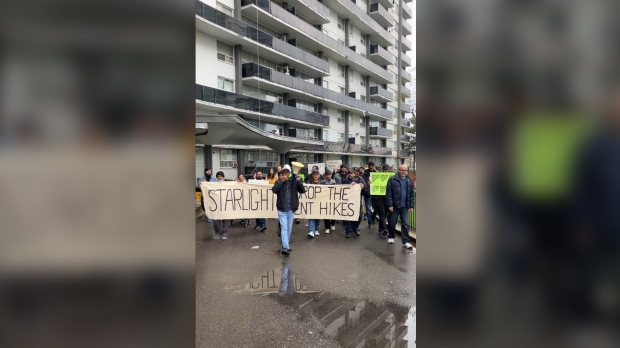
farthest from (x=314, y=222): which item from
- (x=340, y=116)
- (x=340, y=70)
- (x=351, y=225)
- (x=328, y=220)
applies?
(x=340, y=70)

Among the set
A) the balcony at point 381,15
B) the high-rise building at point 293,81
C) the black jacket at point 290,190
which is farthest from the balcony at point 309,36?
the black jacket at point 290,190

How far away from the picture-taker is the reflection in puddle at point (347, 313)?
3785 mm

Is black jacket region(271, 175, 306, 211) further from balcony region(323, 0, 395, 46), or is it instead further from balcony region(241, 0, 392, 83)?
balcony region(323, 0, 395, 46)

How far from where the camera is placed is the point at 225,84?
1261 inches

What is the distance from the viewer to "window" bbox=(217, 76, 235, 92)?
31.3 meters

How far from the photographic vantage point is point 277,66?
38281 millimetres

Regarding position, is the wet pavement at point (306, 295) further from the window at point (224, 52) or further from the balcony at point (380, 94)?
the balcony at point (380, 94)

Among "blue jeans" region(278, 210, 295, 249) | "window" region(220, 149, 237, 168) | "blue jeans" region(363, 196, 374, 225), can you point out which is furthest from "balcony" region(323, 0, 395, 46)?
"blue jeans" region(278, 210, 295, 249)

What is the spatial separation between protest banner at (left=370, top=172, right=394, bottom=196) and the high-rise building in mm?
6328

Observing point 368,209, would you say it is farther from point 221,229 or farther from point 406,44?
point 406,44

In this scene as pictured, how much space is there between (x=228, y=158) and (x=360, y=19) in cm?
3055
